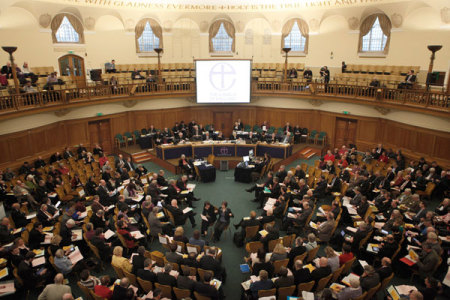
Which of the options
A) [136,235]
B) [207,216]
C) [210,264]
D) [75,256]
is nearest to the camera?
[210,264]

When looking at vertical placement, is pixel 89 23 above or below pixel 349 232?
above

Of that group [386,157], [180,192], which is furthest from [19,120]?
[386,157]

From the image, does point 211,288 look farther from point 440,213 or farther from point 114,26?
point 114,26

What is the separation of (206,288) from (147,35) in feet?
65.4

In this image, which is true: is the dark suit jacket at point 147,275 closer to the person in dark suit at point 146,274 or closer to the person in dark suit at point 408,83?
the person in dark suit at point 146,274

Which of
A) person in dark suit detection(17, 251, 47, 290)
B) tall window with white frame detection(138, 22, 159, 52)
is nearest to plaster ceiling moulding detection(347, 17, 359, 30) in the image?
tall window with white frame detection(138, 22, 159, 52)

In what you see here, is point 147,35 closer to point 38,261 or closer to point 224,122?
point 224,122

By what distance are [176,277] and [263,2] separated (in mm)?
20393

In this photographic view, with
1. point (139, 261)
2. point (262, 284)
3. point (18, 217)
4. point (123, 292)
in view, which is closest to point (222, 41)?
point (18, 217)

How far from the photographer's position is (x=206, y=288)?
6.78 meters

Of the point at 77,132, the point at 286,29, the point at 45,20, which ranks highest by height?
the point at 286,29

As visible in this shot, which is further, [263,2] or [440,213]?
[263,2]

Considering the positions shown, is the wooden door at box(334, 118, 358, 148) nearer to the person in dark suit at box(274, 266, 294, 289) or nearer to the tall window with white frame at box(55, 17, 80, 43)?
the person in dark suit at box(274, 266, 294, 289)

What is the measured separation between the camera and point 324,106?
20.0 m
